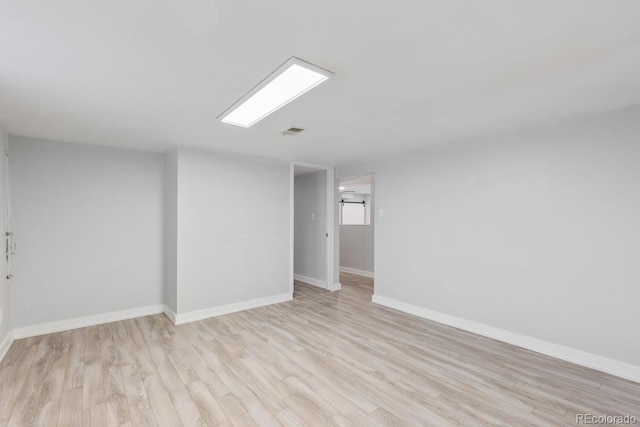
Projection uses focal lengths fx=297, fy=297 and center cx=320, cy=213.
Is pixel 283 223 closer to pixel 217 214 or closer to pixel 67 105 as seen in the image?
pixel 217 214

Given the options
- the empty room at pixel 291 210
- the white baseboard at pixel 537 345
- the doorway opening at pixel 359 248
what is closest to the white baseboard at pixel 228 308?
the empty room at pixel 291 210

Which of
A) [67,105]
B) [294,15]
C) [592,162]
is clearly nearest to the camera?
[294,15]

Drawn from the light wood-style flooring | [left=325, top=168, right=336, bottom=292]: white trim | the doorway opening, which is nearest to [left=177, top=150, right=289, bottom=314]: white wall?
the light wood-style flooring

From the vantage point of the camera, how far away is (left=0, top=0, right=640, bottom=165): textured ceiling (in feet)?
4.38

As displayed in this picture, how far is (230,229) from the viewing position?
4.23m

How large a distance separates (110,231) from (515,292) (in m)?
4.90

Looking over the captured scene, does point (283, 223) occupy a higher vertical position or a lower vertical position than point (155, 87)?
lower

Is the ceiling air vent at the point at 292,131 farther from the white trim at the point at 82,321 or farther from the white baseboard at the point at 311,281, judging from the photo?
the white baseboard at the point at 311,281

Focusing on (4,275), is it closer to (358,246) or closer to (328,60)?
(328,60)

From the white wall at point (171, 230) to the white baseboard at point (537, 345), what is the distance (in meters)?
3.15

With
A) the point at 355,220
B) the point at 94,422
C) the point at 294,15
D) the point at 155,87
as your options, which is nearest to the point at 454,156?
the point at 294,15

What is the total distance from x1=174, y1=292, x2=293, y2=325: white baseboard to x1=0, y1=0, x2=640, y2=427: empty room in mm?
30

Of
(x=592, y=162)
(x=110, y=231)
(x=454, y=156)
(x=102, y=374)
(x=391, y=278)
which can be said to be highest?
(x=454, y=156)

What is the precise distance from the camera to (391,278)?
4438 mm
